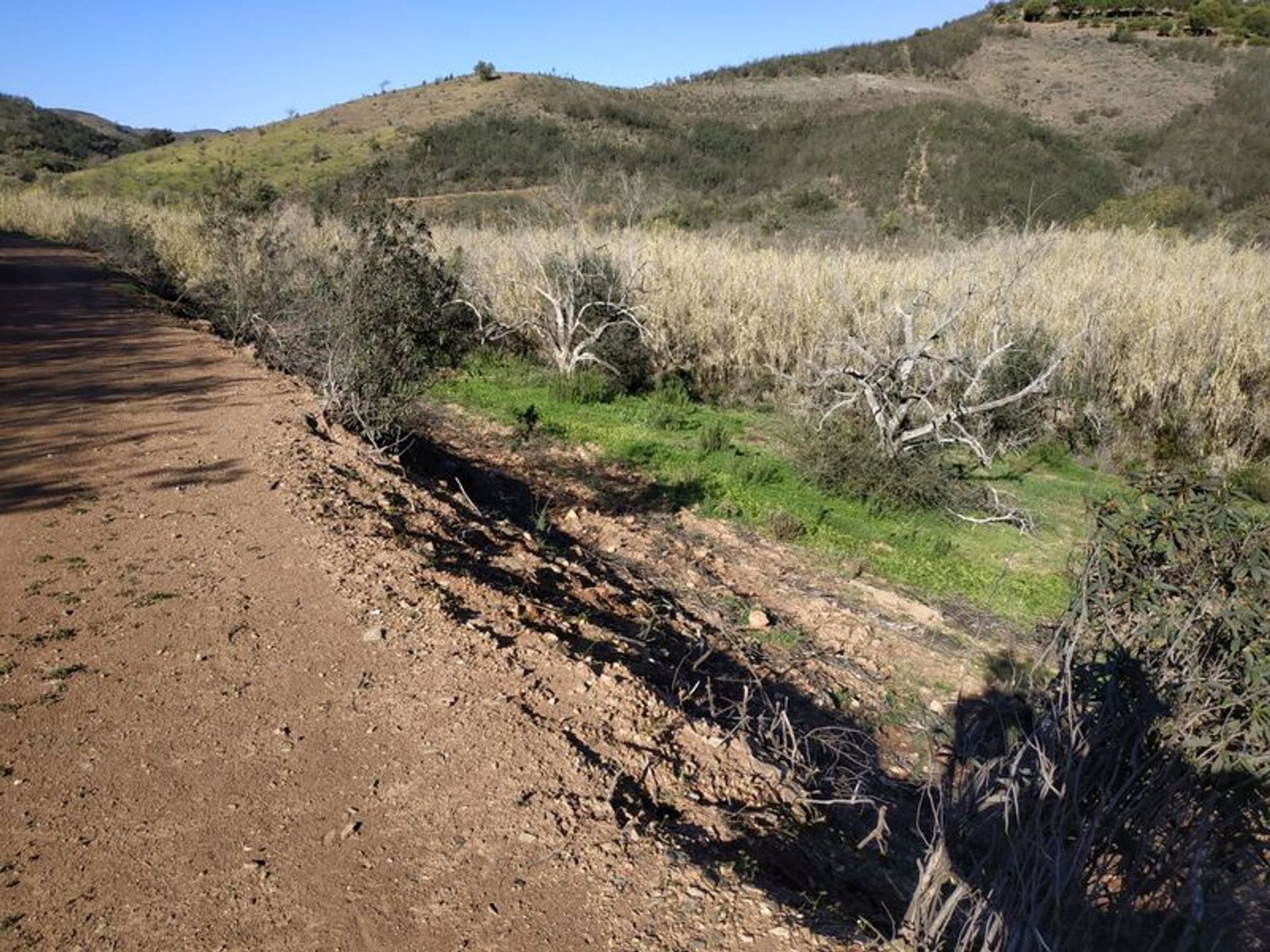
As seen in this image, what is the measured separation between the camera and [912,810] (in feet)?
13.8

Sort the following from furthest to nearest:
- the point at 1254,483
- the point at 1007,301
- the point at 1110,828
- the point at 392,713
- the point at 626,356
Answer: the point at 626,356 < the point at 1007,301 < the point at 1254,483 < the point at 392,713 < the point at 1110,828

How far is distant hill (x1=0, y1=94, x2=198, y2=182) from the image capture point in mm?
44438

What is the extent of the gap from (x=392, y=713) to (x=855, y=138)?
34.3 m

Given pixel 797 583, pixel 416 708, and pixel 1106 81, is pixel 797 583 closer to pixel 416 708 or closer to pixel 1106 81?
pixel 416 708

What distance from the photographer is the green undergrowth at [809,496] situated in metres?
7.08

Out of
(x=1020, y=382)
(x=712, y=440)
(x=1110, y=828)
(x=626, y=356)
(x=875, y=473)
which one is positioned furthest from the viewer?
(x=626, y=356)

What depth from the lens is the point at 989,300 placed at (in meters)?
11.6

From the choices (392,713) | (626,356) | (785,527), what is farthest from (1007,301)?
(392,713)

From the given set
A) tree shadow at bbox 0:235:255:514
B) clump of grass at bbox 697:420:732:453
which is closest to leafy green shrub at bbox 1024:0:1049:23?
clump of grass at bbox 697:420:732:453

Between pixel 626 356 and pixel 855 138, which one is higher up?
pixel 855 138

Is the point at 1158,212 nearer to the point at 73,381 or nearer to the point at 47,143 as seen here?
the point at 73,381

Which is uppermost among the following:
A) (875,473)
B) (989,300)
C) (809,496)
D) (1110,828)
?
(989,300)

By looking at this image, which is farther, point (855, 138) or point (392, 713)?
point (855, 138)

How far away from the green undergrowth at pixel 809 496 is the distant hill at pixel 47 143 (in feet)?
134
